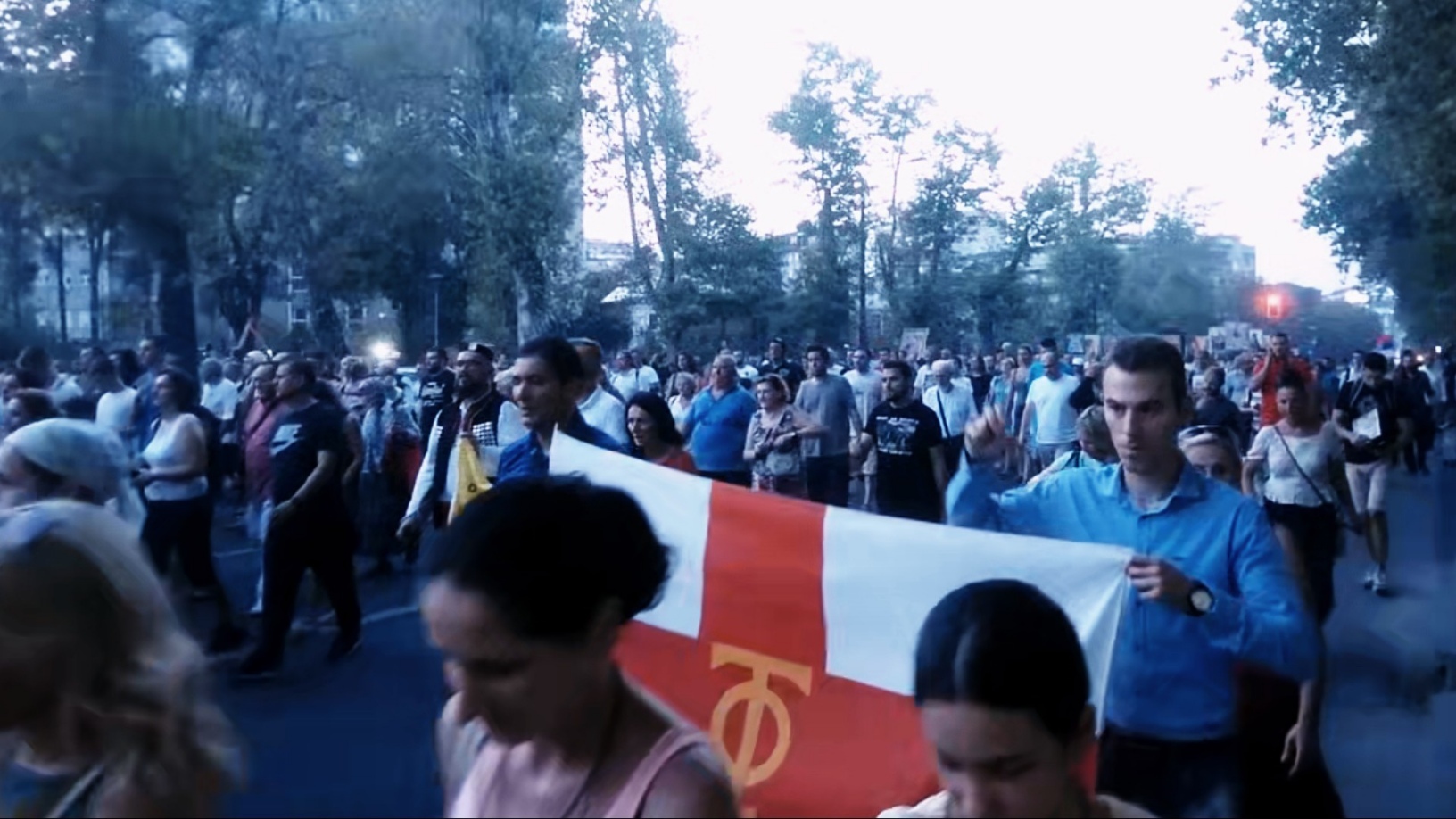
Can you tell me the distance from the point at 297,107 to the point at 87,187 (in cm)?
356

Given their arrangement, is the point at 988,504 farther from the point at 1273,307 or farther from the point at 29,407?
the point at 1273,307

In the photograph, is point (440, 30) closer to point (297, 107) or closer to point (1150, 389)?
point (297, 107)

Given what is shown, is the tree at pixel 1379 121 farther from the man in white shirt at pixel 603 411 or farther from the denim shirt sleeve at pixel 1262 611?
the denim shirt sleeve at pixel 1262 611

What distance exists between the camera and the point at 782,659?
14.3 ft

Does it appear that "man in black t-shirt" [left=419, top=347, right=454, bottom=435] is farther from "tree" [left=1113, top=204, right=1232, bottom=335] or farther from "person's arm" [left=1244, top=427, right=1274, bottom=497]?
"person's arm" [left=1244, top=427, right=1274, bottom=497]

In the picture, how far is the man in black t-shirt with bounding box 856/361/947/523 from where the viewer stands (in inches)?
426

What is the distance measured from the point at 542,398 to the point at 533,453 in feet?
0.63

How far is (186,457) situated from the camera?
380 inches

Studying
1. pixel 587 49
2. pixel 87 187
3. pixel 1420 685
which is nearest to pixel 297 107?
pixel 87 187

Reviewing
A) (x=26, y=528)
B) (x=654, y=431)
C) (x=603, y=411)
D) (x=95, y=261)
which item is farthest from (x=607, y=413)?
(x=95, y=261)

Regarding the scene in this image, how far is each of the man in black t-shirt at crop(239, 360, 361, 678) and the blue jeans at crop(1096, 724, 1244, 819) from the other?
6412mm

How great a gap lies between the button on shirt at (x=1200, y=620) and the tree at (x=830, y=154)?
2277cm

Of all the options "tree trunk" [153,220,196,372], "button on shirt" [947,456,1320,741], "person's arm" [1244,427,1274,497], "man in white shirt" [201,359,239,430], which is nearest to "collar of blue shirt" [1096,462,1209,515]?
"button on shirt" [947,456,1320,741]

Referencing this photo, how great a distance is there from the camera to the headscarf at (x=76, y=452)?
16.9 feet
